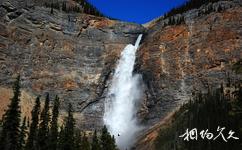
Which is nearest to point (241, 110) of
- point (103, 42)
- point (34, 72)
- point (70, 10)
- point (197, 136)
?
point (197, 136)

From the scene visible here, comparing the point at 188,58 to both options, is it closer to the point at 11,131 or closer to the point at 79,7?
the point at 79,7

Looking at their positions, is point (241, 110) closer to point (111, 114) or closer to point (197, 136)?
point (197, 136)

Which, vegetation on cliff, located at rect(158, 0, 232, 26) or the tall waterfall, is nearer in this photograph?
the tall waterfall

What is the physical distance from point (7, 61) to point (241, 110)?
289 feet

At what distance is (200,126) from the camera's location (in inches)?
3002

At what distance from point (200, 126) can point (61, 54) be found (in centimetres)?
4216

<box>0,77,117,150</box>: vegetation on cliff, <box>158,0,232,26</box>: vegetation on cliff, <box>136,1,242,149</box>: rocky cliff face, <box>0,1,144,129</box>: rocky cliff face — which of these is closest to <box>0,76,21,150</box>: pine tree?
<box>0,77,117,150</box>: vegetation on cliff

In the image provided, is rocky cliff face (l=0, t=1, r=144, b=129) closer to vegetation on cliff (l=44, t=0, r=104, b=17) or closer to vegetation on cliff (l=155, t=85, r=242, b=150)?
vegetation on cliff (l=44, t=0, r=104, b=17)

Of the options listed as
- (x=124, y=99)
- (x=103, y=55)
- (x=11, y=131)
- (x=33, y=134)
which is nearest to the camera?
(x=11, y=131)

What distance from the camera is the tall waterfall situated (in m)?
93.8

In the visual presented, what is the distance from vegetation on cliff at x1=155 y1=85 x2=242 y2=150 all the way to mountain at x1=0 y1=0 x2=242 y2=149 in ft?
21.0

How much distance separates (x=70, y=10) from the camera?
11644 centimetres

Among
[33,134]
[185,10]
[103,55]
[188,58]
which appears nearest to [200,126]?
[188,58]

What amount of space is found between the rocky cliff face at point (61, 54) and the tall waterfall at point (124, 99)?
193 centimetres
